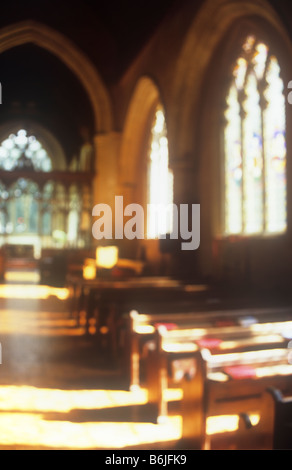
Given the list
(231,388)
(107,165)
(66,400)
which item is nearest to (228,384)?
(231,388)

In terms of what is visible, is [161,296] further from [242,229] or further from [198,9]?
[198,9]

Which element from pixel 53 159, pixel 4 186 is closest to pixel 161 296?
pixel 4 186

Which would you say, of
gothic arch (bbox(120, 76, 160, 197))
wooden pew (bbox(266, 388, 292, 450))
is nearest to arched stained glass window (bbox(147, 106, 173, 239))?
gothic arch (bbox(120, 76, 160, 197))

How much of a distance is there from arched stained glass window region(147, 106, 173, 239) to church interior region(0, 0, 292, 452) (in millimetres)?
60

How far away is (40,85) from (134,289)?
1292 cm

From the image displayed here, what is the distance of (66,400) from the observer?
3.86 m

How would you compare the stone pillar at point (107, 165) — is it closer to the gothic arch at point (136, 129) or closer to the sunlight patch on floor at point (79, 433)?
the gothic arch at point (136, 129)

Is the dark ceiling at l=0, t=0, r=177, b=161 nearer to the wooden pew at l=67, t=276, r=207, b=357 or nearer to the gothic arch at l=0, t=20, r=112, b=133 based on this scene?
the gothic arch at l=0, t=20, r=112, b=133

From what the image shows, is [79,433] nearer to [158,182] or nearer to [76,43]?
[158,182]

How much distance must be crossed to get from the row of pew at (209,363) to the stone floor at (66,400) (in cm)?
18

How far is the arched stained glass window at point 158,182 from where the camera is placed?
11.3 meters

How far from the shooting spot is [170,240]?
951 cm

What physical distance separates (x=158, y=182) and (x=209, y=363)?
9566 mm

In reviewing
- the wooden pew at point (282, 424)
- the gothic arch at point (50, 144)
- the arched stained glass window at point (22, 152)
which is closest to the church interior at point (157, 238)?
the wooden pew at point (282, 424)
